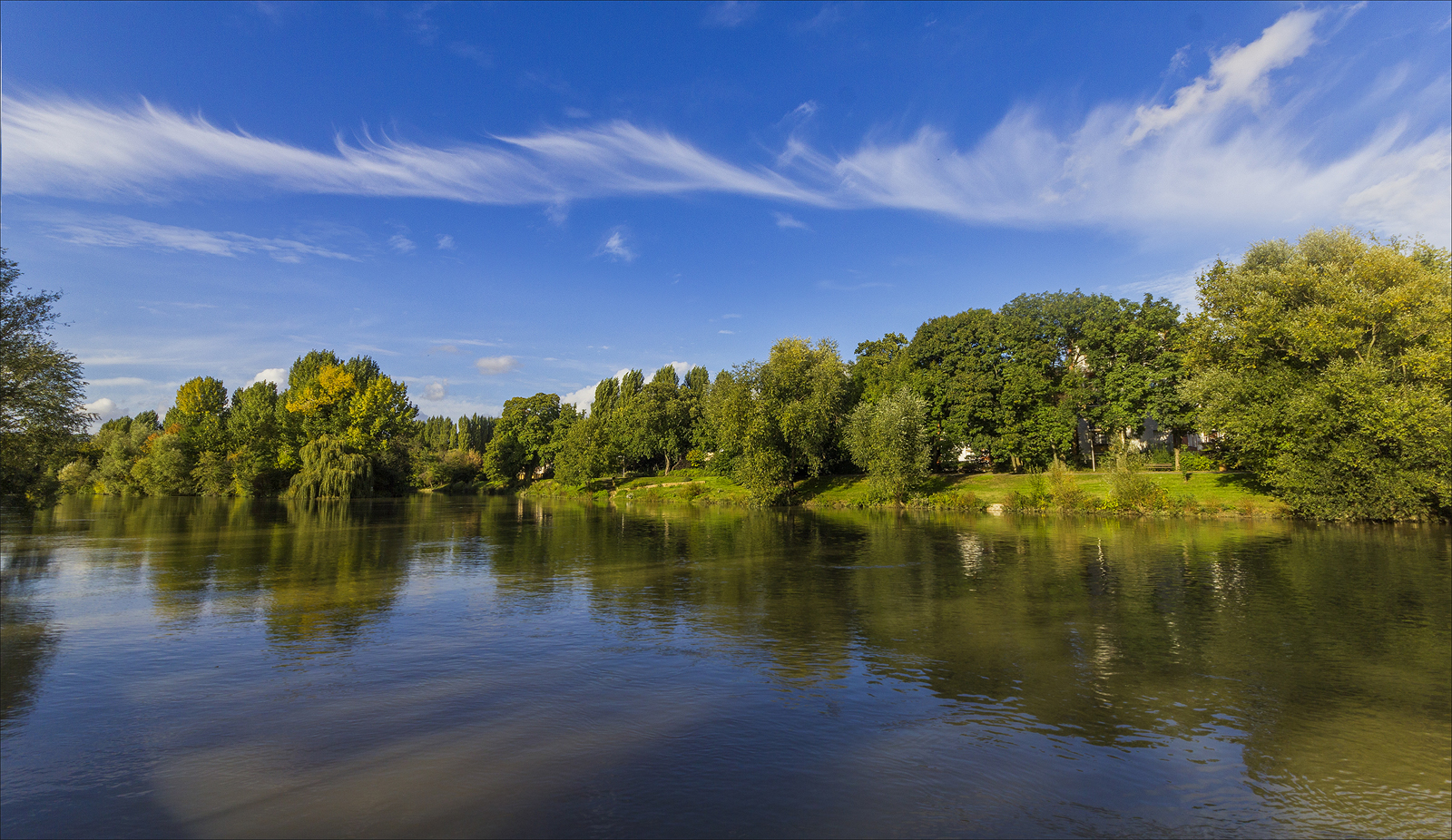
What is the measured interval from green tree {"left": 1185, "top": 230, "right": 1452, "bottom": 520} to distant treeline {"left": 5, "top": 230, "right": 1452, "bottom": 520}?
0.13m

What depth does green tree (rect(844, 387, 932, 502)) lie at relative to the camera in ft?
188

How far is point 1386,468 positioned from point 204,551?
61564 millimetres

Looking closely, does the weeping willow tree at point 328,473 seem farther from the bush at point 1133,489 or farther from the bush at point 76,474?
the bush at point 1133,489

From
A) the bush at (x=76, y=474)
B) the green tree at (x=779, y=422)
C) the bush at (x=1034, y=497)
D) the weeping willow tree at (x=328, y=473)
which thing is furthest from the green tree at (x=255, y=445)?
the bush at (x=1034, y=497)

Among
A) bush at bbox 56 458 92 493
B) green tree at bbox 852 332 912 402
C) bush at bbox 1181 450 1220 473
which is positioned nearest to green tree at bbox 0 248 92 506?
bush at bbox 56 458 92 493

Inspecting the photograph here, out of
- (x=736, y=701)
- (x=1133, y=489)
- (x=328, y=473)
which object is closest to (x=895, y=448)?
(x=1133, y=489)

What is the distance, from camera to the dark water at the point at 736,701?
7.76 meters

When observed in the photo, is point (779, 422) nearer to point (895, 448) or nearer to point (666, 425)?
point (895, 448)

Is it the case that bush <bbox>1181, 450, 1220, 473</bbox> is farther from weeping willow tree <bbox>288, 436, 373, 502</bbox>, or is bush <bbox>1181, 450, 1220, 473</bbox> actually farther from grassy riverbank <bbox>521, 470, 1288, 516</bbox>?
weeping willow tree <bbox>288, 436, 373, 502</bbox>

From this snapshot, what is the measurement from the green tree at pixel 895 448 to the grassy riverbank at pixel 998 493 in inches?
79.4

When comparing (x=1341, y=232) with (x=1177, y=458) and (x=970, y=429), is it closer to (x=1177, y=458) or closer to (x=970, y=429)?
(x=1177, y=458)

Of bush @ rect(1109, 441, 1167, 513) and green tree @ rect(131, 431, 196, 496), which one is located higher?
green tree @ rect(131, 431, 196, 496)

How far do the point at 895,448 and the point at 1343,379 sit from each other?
28729mm

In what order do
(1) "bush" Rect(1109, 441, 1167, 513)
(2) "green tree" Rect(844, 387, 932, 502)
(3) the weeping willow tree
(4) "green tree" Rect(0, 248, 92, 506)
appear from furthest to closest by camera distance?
(3) the weeping willow tree → (2) "green tree" Rect(844, 387, 932, 502) → (1) "bush" Rect(1109, 441, 1167, 513) → (4) "green tree" Rect(0, 248, 92, 506)
